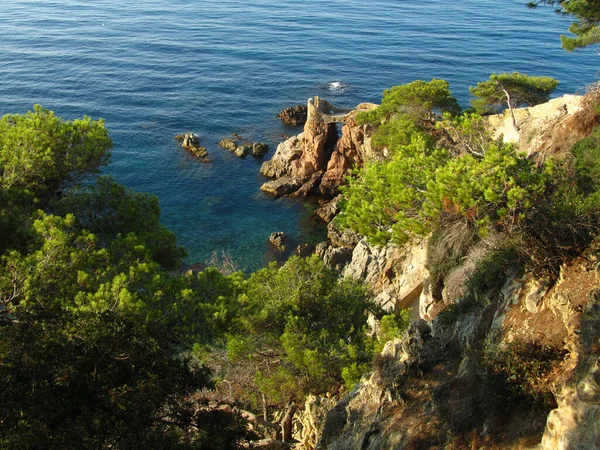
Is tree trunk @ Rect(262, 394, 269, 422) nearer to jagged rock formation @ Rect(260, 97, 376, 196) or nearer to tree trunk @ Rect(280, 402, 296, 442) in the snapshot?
tree trunk @ Rect(280, 402, 296, 442)

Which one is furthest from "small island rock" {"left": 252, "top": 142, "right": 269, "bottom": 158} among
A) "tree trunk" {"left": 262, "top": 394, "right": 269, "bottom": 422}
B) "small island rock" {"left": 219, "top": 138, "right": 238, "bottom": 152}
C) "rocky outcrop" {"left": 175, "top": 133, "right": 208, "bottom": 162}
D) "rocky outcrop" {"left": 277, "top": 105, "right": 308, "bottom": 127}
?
"tree trunk" {"left": 262, "top": 394, "right": 269, "bottom": 422}

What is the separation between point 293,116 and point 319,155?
15.9 metres

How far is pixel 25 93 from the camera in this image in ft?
234

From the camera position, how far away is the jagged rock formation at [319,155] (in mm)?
53031

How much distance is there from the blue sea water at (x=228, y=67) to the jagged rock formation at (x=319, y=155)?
2598 millimetres

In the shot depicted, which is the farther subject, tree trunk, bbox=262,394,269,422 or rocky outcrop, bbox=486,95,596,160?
rocky outcrop, bbox=486,95,596,160

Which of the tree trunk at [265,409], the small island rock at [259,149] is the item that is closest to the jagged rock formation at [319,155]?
the small island rock at [259,149]

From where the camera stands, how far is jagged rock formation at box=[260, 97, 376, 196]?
53031 millimetres

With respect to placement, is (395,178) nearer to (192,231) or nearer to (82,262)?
(82,262)

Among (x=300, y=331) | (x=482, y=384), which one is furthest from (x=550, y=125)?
(x=482, y=384)

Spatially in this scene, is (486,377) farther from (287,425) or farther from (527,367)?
(287,425)

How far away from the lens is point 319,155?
5538 cm

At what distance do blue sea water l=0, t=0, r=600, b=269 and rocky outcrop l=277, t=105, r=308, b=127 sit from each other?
1.42m

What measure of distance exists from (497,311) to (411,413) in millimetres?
3980
